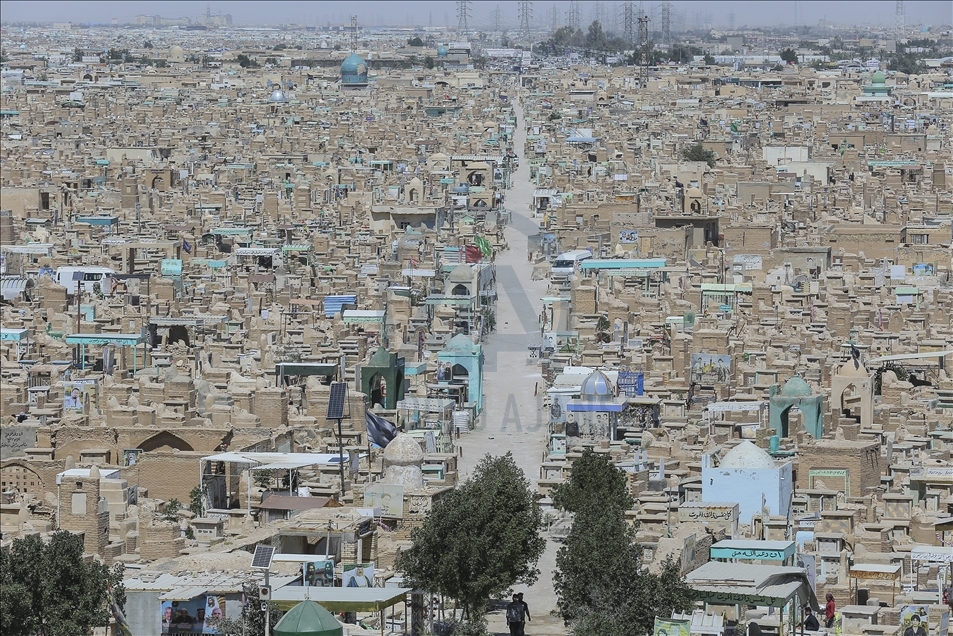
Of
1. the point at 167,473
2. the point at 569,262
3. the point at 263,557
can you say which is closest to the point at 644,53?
the point at 569,262

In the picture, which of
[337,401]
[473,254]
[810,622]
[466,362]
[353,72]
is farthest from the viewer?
[353,72]

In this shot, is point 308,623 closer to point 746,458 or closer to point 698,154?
point 746,458

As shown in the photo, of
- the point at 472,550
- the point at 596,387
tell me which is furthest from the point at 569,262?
the point at 472,550

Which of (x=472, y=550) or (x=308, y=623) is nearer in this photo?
(x=308, y=623)

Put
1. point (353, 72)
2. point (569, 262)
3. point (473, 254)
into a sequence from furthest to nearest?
1. point (353, 72)
2. point (473, 254)
3. point (569, 262)

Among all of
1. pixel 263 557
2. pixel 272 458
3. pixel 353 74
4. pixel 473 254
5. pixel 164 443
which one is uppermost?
pixel 353 74

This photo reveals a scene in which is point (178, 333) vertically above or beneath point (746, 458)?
above

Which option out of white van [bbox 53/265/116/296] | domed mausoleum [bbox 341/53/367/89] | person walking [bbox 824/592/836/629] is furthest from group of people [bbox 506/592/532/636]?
domed mausoleum [bbox 341/53/367/89]
